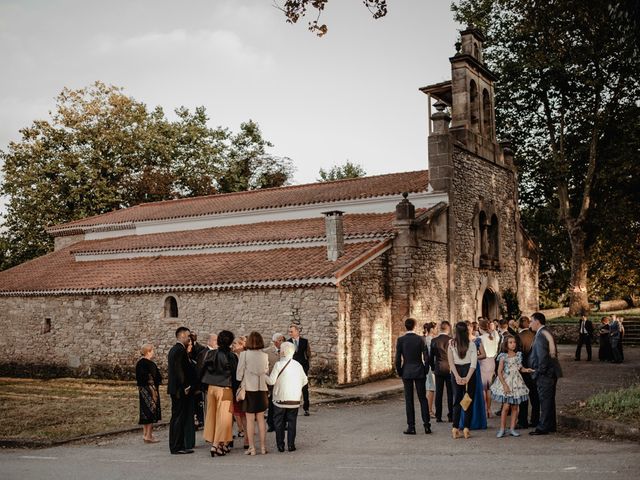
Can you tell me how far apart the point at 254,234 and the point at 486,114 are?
34.0ft

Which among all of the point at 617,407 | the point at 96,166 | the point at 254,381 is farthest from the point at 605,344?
the point at 96,166

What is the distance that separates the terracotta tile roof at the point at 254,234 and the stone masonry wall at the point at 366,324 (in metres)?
1.63

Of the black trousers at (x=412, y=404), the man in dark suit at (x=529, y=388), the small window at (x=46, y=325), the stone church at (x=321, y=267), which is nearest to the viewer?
the black trousers at (x=412, y=404)

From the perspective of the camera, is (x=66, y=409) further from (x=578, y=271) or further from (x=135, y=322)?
(x=578, y=271)

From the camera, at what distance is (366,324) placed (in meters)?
18.8

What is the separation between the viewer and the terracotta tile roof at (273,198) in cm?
2438

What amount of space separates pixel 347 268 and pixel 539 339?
8.02 metres

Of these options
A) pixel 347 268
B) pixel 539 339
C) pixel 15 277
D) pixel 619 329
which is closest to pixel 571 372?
pixel 619 329

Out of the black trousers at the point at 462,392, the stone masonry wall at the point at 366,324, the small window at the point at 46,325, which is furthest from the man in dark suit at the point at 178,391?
the small window at the point at 46,325

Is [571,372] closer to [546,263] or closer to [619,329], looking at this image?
[619,329]

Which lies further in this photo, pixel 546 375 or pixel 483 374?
pixel 483 374

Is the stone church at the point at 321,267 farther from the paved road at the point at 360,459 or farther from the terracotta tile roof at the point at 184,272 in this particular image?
the paved road at the point at 360,459

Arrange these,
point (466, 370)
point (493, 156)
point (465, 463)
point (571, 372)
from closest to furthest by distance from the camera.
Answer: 1. point (465, 463)
2. point (466, 370)
3. point (571, 372)
4. point (493, 156)

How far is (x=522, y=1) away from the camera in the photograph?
13.8 m
